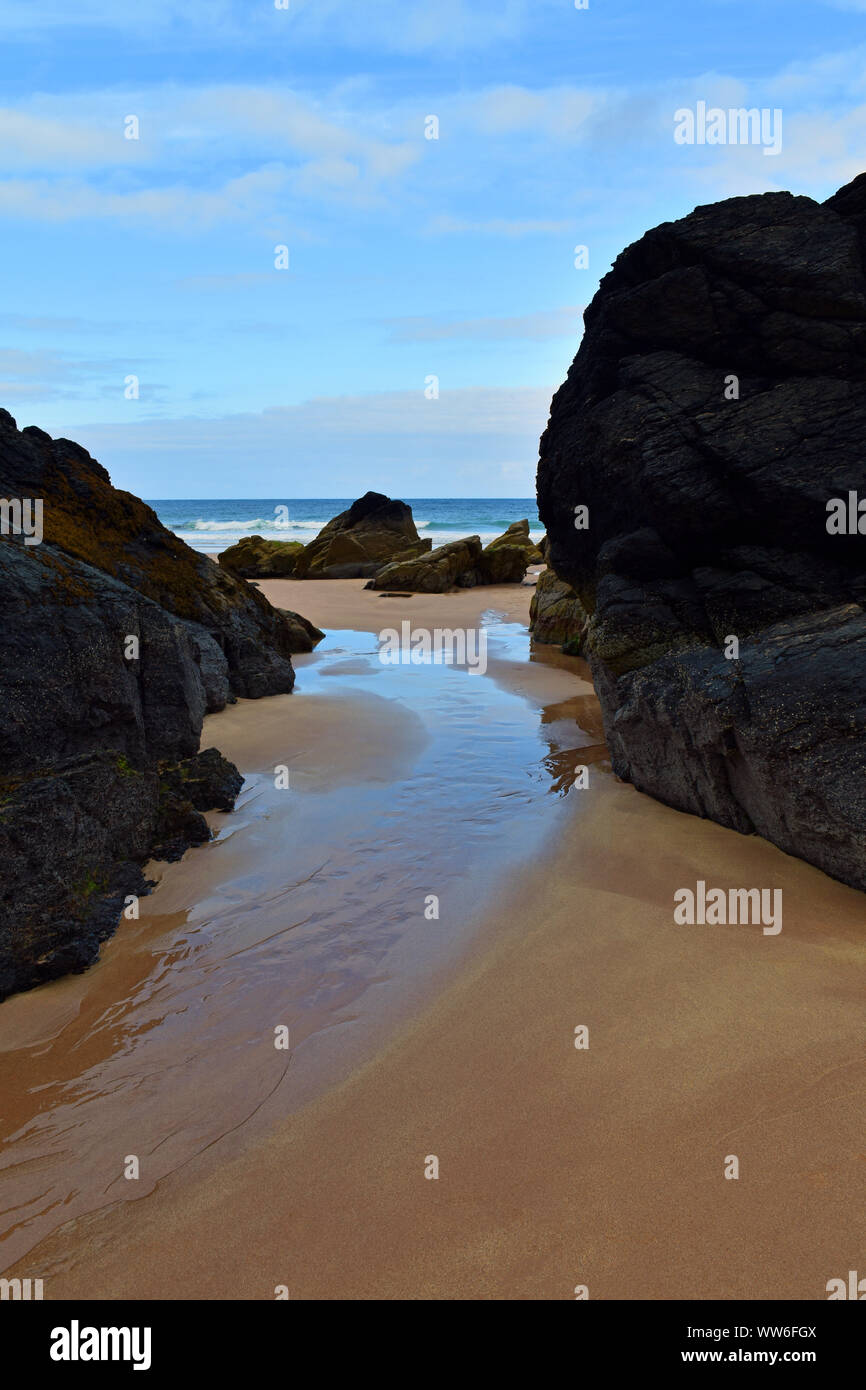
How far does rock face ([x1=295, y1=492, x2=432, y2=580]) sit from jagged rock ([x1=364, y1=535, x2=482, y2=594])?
5182 mm

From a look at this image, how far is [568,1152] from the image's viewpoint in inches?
118

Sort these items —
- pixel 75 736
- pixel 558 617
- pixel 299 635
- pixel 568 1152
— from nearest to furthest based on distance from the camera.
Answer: pixel 568 1152 → pixel 75 736 → pixel 299 635 → pixel 558 617

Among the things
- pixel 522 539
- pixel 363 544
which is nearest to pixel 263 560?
pixel 363 544

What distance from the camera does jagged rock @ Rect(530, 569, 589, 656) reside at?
1573 cm

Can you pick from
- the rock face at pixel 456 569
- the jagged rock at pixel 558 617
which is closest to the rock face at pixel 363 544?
the rock face at pixel 456 569

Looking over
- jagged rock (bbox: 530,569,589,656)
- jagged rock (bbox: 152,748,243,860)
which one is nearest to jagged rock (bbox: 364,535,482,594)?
jagged rock (bbox: 530,569,589,656)

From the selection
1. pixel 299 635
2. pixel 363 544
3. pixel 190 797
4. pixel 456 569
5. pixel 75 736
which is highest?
pixel 363 544

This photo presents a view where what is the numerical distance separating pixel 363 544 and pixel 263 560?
4.32 metres

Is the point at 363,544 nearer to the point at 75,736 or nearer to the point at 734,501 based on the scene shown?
the point at 734,501

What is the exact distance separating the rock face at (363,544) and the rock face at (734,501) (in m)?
25.5

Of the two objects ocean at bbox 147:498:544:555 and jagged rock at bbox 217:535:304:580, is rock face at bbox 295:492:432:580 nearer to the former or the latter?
jagged rock at bbox 217:535:304:580

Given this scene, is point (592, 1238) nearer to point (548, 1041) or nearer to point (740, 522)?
point (548, 1041)

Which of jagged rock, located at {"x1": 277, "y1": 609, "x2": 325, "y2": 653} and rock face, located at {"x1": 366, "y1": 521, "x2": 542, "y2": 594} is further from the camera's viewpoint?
rock face, located at {"x1": 366, "y1": 521, "x2": 542, "y2": 594}
